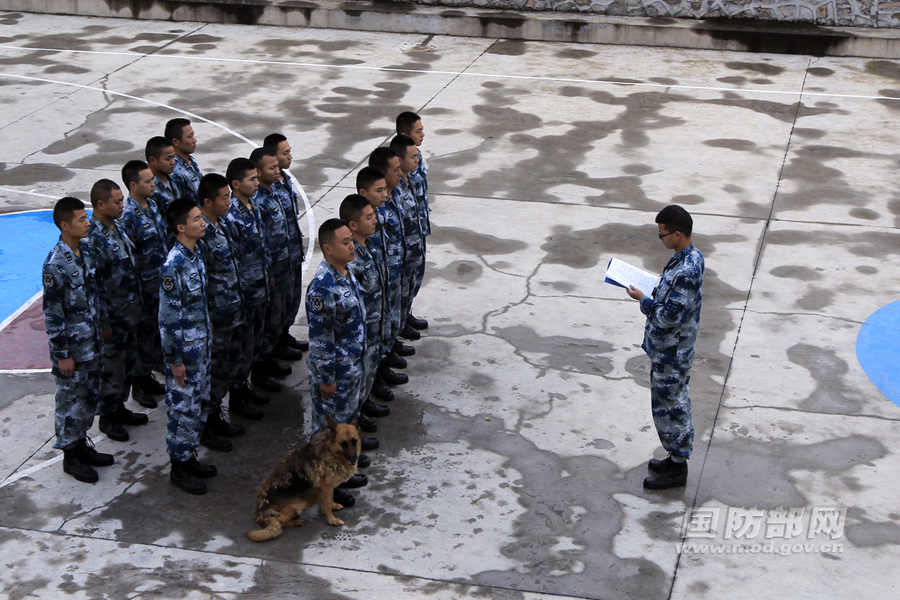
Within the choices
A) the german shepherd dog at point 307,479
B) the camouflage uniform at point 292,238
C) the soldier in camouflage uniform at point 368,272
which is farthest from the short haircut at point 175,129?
the german shepherd dog at point 307,479

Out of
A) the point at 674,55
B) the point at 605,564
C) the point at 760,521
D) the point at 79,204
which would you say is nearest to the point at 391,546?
the point at 605,564

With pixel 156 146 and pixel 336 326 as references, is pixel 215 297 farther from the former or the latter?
pixel 156 146

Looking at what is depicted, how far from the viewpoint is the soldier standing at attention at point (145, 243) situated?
6504mm

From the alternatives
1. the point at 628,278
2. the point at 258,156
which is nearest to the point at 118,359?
the point at 258,156

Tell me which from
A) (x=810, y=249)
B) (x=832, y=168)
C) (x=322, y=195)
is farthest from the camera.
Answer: (x=832, y=168)

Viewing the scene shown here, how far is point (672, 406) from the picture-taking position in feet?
18.9

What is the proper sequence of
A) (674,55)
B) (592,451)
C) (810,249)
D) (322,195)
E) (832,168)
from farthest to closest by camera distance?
1. (674,55)
2. (832,168)
3. (322,195)
4. (810,249)
5. (592,451)

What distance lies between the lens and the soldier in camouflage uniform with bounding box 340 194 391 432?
6.04 metres

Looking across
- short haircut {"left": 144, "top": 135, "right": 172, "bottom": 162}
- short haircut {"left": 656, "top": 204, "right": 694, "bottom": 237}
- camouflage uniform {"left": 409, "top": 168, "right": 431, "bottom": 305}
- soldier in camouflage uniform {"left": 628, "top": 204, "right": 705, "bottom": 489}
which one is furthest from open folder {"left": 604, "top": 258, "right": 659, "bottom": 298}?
short haircut {"left": 144, "top": 135, "right": 172, "bottom": 162}

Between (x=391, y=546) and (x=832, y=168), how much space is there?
26.5 ft

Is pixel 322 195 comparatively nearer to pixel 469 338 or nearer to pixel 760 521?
pixel 469 338

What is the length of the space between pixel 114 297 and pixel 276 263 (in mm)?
1184

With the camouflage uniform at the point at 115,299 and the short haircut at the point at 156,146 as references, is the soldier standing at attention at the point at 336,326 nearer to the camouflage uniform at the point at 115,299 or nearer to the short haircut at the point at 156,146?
the camouflage uniform at the point at 115,299

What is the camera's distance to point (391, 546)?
5.42 metres
